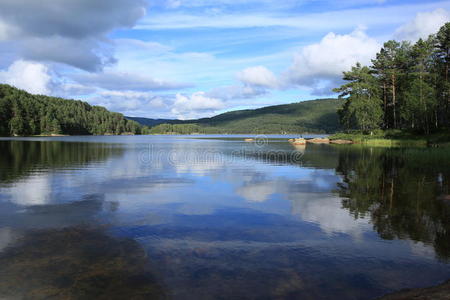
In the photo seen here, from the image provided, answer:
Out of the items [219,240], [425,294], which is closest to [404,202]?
[425,294]

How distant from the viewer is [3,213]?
15.6 metres

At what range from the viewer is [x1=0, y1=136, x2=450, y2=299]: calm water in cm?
863

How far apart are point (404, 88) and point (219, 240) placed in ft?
316

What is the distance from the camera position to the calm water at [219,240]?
8633mm

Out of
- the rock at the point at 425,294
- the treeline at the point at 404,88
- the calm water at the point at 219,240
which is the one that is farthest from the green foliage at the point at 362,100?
the rock at the point at 425,294

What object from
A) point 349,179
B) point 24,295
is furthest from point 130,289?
point 349,179

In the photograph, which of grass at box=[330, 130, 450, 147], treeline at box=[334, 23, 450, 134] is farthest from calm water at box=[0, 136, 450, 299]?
treeline at box=[334, 23, 450, 134]

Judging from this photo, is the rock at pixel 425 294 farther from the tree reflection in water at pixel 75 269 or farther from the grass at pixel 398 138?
the grass at pixel 398 138

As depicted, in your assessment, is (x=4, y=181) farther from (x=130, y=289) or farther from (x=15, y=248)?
(x=130, y=289)

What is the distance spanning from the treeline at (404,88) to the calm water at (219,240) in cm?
6282

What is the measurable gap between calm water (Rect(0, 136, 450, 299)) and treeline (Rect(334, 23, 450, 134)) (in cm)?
6282

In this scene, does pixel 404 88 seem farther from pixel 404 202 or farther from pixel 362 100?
pixel 404 202

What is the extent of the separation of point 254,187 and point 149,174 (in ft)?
37.8

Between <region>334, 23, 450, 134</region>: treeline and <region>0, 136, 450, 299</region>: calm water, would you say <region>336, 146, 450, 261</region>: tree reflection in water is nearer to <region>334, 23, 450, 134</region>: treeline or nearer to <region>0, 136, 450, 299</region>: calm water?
<region>0, 136, 450, 299</region>: calm water
